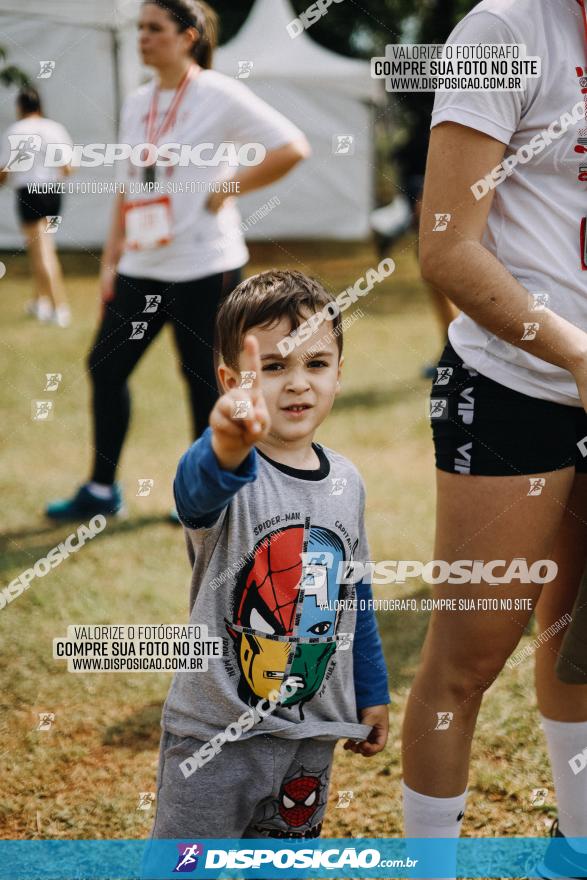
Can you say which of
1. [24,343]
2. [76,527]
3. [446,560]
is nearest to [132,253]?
[76,527]

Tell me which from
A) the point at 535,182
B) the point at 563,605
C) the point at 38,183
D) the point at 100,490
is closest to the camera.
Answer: the point at 535,182

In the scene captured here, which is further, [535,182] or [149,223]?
[149,223]

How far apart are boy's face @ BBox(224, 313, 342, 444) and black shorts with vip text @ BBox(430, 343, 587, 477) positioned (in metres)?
0.23

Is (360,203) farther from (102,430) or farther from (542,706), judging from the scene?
(542,706)

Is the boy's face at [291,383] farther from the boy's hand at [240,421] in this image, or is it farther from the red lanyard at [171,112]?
the red lanyard at [171,112]

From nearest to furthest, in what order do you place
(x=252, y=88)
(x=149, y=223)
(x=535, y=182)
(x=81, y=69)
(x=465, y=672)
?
(x=535, y=182) < (x=465, y=672) < (x=149, y=223) < (x=81, y=69) < (x=252, y=88)

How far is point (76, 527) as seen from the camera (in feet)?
11.9

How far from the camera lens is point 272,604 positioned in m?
1.45

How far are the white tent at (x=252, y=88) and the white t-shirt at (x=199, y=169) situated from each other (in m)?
2.57

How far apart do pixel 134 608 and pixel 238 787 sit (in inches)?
60.9

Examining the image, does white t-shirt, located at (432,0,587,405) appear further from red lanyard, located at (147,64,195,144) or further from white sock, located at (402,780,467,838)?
red lanyard, located at (147,64,195,144)

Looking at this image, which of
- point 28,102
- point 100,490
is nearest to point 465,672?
point 100,490

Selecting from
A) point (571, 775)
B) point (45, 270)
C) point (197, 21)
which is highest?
point (197, 21)

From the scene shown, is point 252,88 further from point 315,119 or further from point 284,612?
point 284,612
